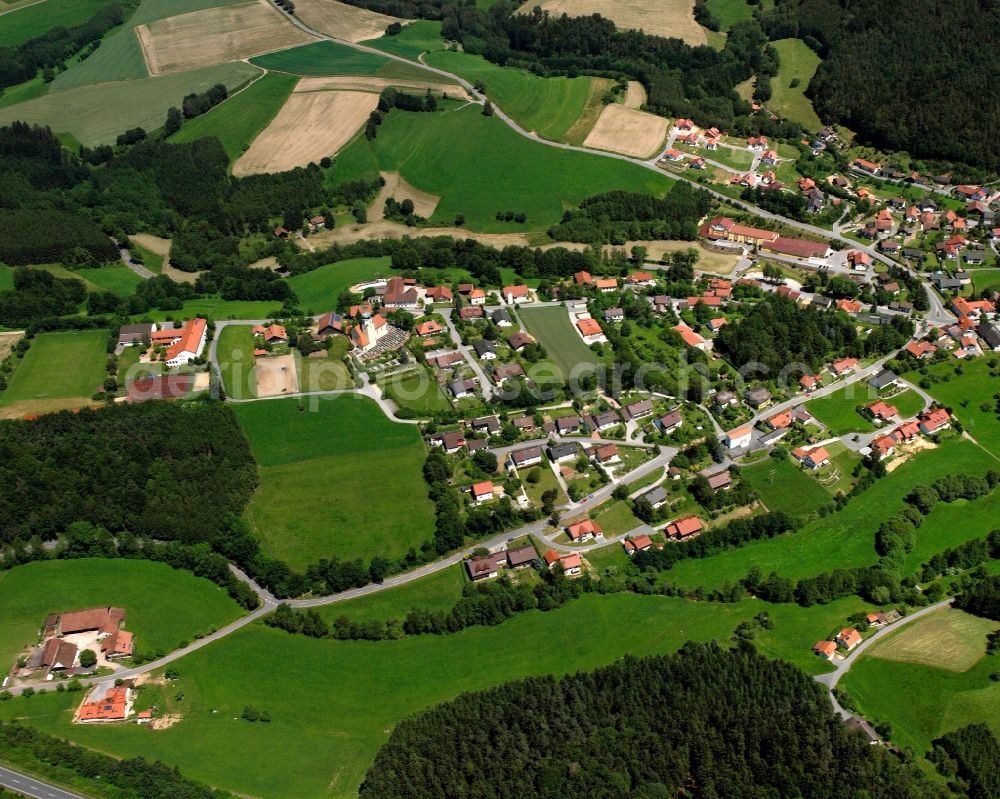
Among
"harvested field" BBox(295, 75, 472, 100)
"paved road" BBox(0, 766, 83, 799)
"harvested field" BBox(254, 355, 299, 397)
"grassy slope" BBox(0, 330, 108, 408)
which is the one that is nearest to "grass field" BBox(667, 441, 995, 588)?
"harvested field" BBox(254, 355, 299, 397)

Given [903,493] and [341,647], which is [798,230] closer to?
[903,493]

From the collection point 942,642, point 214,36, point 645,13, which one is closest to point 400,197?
point 214,36

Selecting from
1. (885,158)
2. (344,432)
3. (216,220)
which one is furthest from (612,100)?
(344,432)

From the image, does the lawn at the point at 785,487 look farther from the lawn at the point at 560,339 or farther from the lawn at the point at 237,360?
the lawn at the point at 237,360

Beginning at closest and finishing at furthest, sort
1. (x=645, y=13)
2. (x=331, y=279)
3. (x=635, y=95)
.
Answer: (x=331, y=279) → (x=635, y=95) → (x=645, y=13)

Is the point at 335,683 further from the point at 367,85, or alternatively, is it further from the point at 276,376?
the point at 367,85

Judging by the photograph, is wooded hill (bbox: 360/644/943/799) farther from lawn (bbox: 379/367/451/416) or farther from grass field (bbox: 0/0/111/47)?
grass field (bbox: 0/0/111/47)
